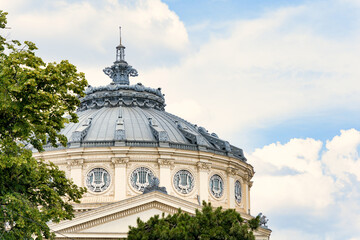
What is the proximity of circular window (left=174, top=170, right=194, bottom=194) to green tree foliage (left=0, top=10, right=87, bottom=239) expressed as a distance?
4331 cm

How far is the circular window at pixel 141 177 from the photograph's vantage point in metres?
85.6

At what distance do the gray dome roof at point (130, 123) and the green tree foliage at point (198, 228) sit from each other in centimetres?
3433

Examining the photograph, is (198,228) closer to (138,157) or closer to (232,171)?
(138,157)

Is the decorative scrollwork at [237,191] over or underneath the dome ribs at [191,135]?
underneath

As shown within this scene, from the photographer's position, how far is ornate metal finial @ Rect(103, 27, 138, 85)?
97.0 metres

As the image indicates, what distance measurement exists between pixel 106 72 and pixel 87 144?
13906mm

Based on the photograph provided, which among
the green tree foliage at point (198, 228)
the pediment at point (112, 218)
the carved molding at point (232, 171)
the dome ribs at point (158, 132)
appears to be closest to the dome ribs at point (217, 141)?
the carved molding at point (232, 171)

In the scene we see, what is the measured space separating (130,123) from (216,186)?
9.85m

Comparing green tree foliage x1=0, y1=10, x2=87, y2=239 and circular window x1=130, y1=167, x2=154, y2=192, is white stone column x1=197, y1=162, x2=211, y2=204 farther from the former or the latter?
green tree foliage x1=0, y1=10, x2=87, y2=239

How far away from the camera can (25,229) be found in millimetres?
41594

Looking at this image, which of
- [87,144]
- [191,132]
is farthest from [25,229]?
[191,132]

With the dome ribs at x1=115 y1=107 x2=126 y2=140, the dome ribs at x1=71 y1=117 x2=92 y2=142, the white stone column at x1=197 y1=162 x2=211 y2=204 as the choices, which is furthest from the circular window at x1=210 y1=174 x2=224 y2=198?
the dome ribs at x1=71 y1=117 x2=92 y2=142

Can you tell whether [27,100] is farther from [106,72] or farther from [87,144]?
[106,72]

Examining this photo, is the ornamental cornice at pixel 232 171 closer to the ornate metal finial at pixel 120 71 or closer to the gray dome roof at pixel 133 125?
the gray dome roof at pixel 133 125
